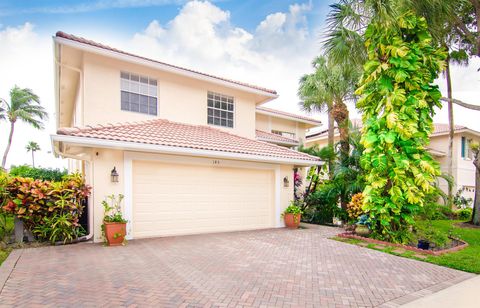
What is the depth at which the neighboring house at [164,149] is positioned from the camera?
862cm

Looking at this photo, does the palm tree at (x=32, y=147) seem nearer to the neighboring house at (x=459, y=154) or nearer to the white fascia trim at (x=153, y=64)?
the neighboring house at (x=459, y=154)

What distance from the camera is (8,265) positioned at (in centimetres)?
578

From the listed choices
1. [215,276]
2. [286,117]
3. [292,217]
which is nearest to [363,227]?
[292,217]

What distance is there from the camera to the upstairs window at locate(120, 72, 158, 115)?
35.4ft

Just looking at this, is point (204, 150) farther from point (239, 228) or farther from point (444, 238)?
point (444, 238)

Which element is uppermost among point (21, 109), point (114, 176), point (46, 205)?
point (21, 109)

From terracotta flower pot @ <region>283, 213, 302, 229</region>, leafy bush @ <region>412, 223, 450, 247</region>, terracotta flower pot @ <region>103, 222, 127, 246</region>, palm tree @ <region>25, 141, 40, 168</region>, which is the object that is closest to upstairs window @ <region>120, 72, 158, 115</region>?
terracotta flower pot @ <region>103, 222, 127, 246</region>

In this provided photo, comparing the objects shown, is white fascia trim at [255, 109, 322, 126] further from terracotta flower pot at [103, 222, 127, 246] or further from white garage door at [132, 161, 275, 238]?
terracotta flower pot at [103, 222, 127, 246]

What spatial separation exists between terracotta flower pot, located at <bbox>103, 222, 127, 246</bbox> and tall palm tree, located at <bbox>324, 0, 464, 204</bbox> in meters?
9.46

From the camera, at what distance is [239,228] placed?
10961mm

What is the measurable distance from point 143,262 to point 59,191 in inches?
Answer: 150

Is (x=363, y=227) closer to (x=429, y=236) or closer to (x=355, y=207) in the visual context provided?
(x=429, y=236)

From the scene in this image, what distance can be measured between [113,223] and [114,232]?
25cm

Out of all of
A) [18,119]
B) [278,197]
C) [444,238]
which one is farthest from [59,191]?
[18,119]
